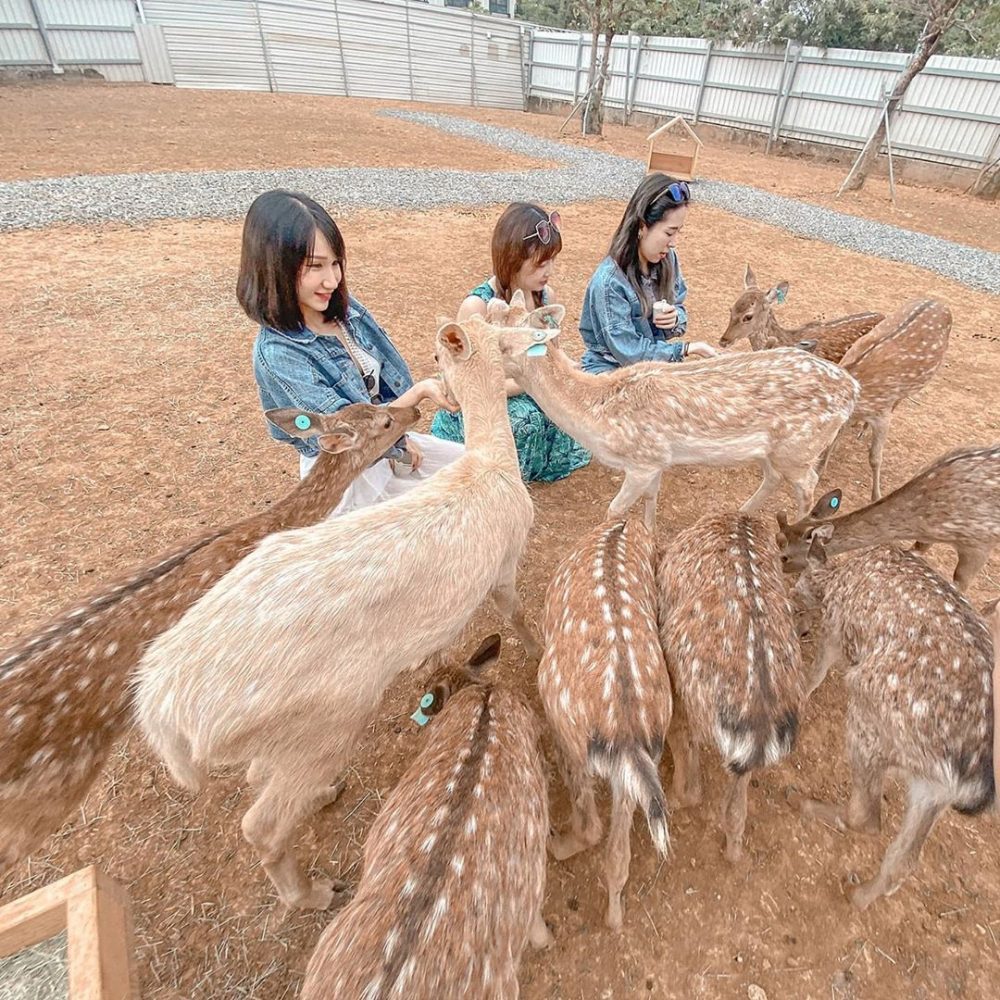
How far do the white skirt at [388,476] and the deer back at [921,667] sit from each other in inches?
81.8

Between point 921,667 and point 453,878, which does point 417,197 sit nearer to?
point 921,667

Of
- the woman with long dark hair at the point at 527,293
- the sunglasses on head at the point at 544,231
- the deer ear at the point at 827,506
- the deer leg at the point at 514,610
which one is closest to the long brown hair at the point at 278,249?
the woman with long dark hair at the point at 527,293

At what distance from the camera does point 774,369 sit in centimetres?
349

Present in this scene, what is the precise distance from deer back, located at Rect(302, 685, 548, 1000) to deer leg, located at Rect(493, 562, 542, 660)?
0.76 metres

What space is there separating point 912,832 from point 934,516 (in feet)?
5.86

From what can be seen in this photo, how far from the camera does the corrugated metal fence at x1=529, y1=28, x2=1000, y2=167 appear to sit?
47.2 ft

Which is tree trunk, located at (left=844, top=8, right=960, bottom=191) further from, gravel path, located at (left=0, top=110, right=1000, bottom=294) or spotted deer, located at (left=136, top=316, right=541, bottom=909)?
spotted deer, located at (left=136, top=316, right=541, bottom=909)

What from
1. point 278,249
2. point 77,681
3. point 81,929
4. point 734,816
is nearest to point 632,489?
point 734,816

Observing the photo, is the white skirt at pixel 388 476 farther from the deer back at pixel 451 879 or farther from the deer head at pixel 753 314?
the deer head at pixel 753 314

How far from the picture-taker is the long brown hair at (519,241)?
3.41 m

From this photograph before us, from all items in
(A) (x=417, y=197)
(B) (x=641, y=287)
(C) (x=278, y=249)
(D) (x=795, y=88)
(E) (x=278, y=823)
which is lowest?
(E) (x=278, y=823)

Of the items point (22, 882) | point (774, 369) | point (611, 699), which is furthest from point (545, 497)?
point (22, 882)

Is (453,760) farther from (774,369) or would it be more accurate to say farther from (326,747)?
A: (774,369)

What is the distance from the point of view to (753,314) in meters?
4.94
